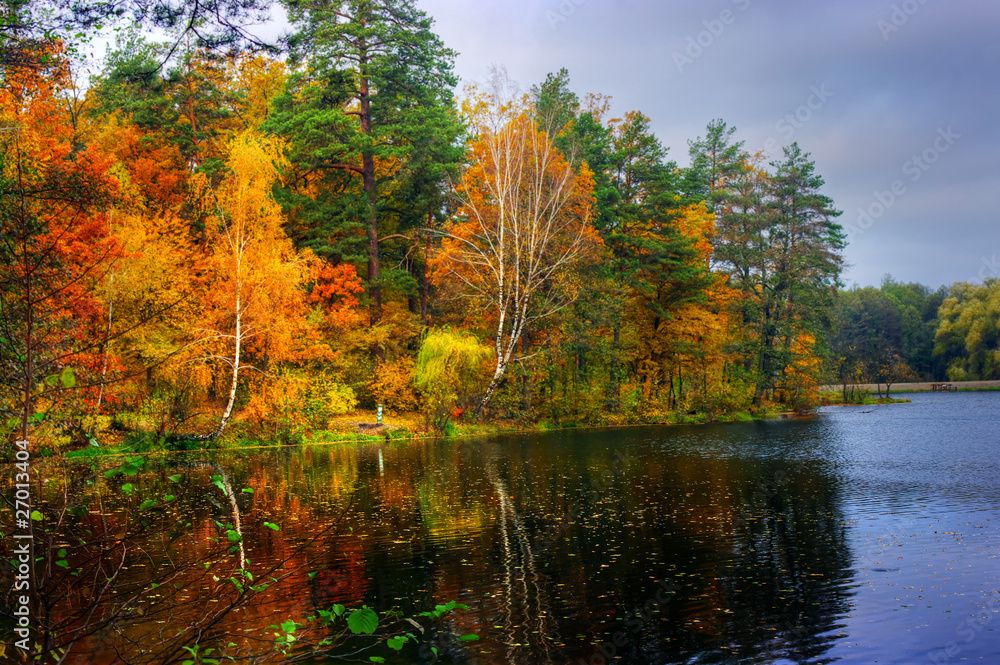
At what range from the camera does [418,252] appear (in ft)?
106

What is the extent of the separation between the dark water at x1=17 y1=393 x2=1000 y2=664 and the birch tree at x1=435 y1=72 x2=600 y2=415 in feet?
36.7

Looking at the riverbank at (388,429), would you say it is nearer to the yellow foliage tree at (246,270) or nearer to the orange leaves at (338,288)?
the yellow foliage tree at (246,270)

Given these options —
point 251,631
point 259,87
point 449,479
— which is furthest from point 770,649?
point 259,87

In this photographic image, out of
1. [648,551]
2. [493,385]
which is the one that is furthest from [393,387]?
[648,551]

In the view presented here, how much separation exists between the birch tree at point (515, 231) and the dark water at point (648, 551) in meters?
11.2

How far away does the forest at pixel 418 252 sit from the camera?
24.4m

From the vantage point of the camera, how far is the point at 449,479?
645 inches

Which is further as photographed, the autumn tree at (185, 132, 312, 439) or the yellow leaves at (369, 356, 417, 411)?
the yellow leaves at (369, 356, 417, 411)

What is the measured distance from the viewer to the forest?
24422 mm

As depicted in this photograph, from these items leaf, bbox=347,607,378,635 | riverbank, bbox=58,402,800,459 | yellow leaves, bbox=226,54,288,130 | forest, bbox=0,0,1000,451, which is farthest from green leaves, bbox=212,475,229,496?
yellow leaves, bbox=226,54,288,130

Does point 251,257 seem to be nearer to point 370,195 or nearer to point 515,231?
point 370,195

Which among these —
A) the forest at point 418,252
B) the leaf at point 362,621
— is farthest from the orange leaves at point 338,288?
the leaf at point 362,621

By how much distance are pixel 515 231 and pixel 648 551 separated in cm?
2010

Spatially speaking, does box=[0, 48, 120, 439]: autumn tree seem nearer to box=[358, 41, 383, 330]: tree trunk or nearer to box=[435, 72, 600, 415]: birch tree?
box=[358, 41, 383, 330]: tree trunk
